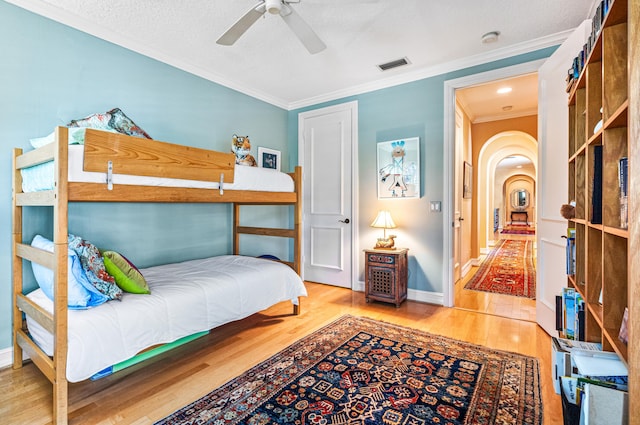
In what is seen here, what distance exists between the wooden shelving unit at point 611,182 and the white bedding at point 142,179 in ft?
6.82

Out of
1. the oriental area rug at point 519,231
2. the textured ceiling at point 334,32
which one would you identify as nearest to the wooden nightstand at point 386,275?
the textured ceiling at point 334,32

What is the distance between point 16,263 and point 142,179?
114 centimetres

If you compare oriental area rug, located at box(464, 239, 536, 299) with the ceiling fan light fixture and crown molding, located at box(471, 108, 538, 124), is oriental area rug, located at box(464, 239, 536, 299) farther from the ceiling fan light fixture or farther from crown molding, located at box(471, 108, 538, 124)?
the ceiling fan light fixture

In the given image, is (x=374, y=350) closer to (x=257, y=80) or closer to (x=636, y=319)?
(x=636, y=319)

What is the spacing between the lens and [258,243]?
13.3 ft

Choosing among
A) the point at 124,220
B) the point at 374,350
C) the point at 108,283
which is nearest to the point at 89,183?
the point at 108,283

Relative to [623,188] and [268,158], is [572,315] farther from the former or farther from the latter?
[268,158]

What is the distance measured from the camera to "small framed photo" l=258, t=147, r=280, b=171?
4117 millimetres

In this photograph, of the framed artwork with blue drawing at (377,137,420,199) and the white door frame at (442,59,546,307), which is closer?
the white door frame at (442,59,546,307)

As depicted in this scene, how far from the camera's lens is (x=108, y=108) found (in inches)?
103

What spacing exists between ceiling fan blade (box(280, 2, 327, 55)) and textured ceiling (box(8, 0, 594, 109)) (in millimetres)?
299

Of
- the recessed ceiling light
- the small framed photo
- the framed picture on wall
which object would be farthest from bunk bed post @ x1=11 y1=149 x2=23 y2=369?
the framed picture on wall

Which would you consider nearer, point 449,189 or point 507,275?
point 449,189

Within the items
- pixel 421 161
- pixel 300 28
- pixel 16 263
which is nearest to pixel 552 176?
pixel 421 161
